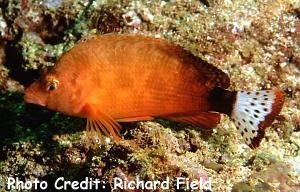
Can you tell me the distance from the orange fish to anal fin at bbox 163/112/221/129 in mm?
22

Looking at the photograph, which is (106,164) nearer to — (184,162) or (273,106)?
(184,162)

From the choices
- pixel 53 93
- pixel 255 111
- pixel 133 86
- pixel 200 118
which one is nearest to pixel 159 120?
pixel 200 118

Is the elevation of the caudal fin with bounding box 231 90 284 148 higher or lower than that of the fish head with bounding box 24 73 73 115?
lower

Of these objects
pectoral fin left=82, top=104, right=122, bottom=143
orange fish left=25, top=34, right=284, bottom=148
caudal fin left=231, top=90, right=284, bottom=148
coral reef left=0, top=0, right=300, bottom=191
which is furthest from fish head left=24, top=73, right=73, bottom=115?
caudal fin left=231, top=90, right=284, bottom=148

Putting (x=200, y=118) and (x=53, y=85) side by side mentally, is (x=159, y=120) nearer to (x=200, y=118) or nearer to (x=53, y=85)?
(x=200, y=118)

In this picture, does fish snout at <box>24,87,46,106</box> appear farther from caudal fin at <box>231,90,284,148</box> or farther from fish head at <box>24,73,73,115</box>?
caudal fin at <box>231,90,284,148</box>

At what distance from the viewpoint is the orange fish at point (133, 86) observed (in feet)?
10.1

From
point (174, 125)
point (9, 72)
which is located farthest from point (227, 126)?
point (9, 72)

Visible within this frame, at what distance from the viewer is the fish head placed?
3.09m

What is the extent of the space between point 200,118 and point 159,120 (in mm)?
433

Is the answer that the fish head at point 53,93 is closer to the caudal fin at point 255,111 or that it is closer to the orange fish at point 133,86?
the orange fish at point 133,86

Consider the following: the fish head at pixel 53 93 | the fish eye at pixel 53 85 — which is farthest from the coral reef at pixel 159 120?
the fish eye at pixel 53 85

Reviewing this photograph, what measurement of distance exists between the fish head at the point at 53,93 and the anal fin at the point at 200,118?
28.6 inches

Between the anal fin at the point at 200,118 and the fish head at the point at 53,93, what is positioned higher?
the fish head at the point at 53,93
